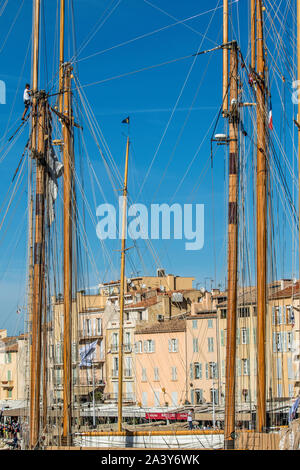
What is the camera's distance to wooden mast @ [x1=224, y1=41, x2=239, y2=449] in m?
25.7

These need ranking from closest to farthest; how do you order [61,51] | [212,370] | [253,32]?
[253,32] < [61,51] < [212,370]

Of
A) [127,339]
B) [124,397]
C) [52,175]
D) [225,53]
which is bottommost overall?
[124,397]

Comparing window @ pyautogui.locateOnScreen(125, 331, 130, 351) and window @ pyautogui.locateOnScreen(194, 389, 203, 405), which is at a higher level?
window @ pyautogui.locateOnScreen(125, 331, 130, 351)

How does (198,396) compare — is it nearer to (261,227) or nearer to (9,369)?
(9,369)

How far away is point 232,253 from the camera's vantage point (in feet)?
88.0

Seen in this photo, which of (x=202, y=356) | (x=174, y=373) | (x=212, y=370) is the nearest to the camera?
(x=212, y=370)

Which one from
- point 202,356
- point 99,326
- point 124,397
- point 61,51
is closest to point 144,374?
point 124,397

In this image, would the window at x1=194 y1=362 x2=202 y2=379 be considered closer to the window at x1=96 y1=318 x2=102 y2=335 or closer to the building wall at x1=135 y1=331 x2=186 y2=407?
the building wall at x1=135 y1=331 x2=186 y2=407

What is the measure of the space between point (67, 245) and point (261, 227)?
29.0 ft

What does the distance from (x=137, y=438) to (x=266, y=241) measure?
40.1ft

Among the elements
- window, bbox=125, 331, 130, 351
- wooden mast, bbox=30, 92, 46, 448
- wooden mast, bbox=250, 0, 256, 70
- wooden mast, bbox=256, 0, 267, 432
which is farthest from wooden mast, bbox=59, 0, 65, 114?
window, bbox=125, 331, 130, 351

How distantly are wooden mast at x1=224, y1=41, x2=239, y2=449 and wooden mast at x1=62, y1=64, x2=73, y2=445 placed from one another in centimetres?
774
